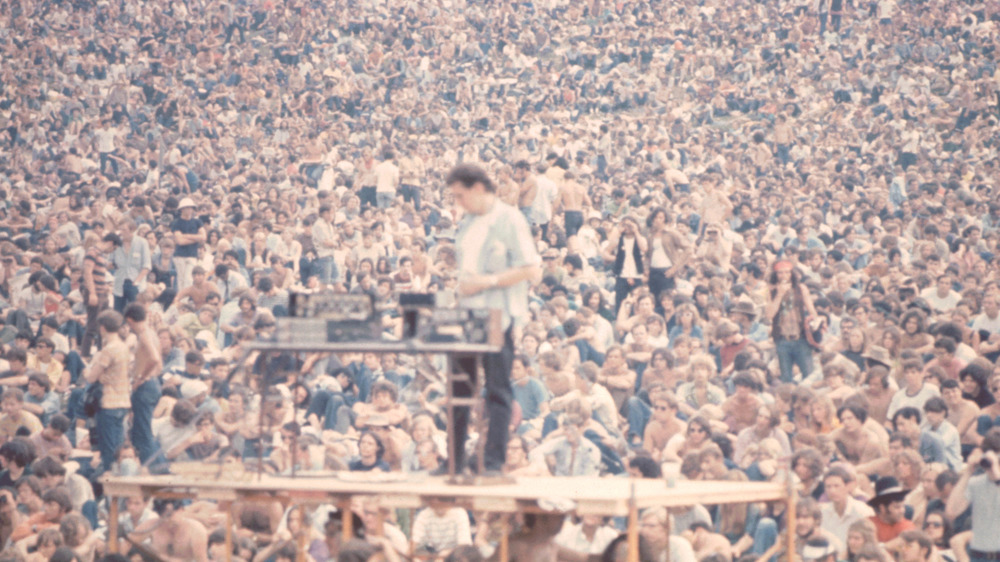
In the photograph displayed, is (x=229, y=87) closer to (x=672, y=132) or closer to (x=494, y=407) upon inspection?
(x=672, y=132)

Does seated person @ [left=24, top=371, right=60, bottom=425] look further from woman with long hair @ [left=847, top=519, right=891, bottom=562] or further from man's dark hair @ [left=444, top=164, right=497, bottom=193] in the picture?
man's dark hair @ [left=444, top=164, right=497, bottom=193]

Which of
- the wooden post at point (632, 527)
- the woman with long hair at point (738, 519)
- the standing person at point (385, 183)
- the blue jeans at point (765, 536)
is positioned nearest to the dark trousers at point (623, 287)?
the woman with long hair at point (738, 519)

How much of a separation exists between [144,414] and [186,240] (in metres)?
6.71

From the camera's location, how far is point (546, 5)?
43.2 metres

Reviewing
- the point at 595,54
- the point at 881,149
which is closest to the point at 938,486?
the point at 881,149

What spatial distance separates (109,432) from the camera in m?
11.8

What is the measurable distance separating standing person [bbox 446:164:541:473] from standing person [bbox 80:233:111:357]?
1044 centimetres

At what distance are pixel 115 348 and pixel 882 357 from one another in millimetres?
6712

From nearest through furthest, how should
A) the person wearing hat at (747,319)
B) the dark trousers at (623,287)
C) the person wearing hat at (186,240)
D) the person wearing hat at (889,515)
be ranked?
the person wearing hat at (889,515), the person wearing hat at (747,319), the dark trousers at (623,287), the person wearing hat at (186,240)

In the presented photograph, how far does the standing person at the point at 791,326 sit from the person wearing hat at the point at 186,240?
25.1 ft

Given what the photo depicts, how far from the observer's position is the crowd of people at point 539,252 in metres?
9.66

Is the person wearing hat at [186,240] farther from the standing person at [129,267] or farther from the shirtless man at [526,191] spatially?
the shirtless man at [526,191]

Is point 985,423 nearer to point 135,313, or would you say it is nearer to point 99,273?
point 135,313

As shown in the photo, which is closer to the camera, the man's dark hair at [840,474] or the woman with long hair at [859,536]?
the woman with long hair at [859,536]
